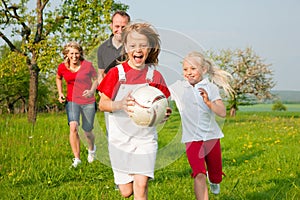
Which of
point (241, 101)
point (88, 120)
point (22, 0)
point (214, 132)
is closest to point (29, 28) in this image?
point (22, 0)

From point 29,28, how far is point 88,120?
37.8ft

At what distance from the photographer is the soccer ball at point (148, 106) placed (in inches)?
120

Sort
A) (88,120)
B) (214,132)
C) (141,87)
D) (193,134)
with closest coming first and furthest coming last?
1. (141,87)
2. (193,134)
3. (214,132)
4. (88,120)

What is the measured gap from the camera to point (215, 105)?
4176 mm

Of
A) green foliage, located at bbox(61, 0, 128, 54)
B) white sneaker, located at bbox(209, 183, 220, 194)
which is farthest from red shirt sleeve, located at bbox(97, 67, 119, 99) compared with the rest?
green foliage, located at bbox(61, 0, 128, 54)

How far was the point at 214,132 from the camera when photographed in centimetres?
439

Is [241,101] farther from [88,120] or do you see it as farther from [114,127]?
[114,127]

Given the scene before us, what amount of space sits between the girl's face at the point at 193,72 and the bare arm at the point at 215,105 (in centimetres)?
12

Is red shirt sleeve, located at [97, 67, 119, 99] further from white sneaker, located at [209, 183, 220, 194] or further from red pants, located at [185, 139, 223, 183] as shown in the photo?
white sneaker, located at [209, 183, 220, 194]

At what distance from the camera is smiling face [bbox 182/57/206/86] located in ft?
12.1

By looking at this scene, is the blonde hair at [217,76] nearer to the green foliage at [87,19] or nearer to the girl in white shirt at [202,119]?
the girl in white shirt at [202,119]

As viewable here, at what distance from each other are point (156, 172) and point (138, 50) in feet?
10.1

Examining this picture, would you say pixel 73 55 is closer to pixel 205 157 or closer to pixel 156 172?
pixel 156 172

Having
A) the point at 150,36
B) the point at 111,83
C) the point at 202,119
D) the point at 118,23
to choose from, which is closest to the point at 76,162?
the point at 118,23
